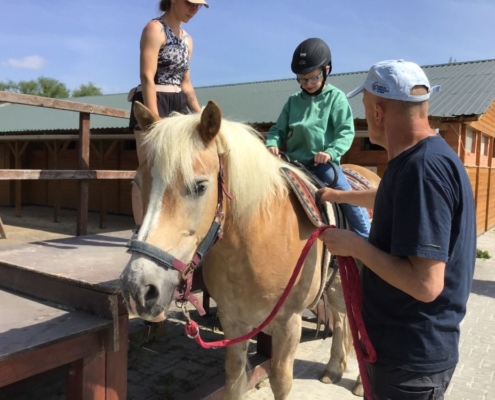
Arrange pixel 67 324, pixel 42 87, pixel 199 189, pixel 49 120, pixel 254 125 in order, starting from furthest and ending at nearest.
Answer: pixel 42 87, pixel 49 120, pixel 254 125, pixel 67 324, pixel 199 189

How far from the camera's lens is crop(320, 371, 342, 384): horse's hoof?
3738mm

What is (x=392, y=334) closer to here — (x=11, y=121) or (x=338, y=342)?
(x=338, y=342)

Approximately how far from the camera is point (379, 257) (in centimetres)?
133

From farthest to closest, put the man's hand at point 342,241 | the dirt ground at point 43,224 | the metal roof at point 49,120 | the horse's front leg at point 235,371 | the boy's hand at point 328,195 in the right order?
the metal roof at point 49,120, the dirt ground at point 43,224, the horse's front leg at point 235,371, the boy's hand at point 328,195, the man's hand at point 342,241

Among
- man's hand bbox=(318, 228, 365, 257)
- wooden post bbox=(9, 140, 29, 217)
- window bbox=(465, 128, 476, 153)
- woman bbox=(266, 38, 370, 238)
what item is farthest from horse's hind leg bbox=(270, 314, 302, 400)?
wooden post bbox=(9, 140, 29, 217)

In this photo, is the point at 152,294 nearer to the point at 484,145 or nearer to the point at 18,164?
the point at 484,145

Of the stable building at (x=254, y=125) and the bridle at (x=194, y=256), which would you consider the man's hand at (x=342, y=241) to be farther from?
the stable building at (x=254, y=125)

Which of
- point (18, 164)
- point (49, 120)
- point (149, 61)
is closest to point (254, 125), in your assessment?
point (149, 61)

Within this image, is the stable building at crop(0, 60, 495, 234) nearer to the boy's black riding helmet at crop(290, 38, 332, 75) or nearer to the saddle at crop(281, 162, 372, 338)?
the boy's black riding helmet at crop(290, 38, 332, 75)

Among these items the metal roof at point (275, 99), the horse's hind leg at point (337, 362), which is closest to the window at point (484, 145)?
the metal roof at point (275, 99)

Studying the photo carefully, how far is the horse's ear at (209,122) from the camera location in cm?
177

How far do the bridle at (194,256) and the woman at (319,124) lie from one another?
1.10 meters

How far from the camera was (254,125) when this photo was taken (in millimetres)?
10312

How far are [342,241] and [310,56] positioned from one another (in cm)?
176
